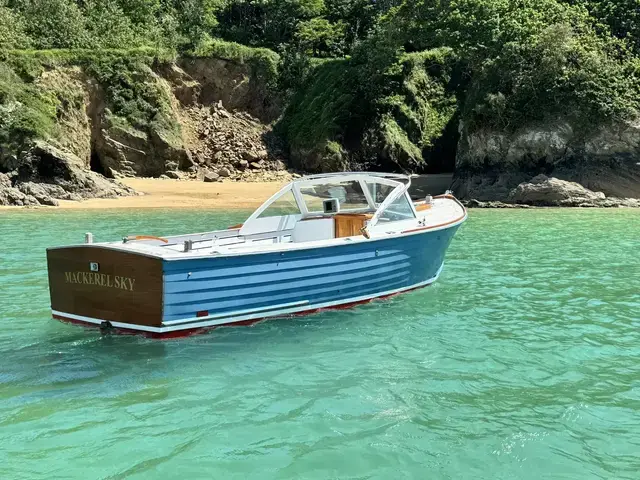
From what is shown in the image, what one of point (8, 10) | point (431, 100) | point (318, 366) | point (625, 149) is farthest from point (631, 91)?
point (8, 10)

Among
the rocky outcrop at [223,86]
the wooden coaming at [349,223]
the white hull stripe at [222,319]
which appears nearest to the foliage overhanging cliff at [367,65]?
the rocky outcrop at [223,86]

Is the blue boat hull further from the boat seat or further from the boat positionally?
the boat seat

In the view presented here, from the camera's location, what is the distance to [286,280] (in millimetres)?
7500

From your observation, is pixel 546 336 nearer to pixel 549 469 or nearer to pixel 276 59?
pixel 549 469

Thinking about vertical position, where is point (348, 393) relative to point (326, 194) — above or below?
below

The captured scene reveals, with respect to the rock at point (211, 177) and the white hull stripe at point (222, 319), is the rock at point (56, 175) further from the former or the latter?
the white hull stripe at point (222, 319)

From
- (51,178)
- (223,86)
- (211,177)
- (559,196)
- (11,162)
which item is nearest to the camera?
(11,162)

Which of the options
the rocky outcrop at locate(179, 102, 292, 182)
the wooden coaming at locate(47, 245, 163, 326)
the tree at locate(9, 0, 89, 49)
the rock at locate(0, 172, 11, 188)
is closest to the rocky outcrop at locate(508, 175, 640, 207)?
the rocky outcrop at locate(179, 102, 292, 182)

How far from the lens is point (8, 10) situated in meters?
35.3

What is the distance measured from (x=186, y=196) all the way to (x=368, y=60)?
15254 mm

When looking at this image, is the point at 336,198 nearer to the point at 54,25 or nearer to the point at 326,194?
the point at 326,194

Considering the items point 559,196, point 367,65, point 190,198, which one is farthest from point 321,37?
point 559,196

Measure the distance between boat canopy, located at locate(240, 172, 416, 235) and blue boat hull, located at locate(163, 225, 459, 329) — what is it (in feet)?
2.59

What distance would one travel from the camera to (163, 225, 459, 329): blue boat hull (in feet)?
22.2
